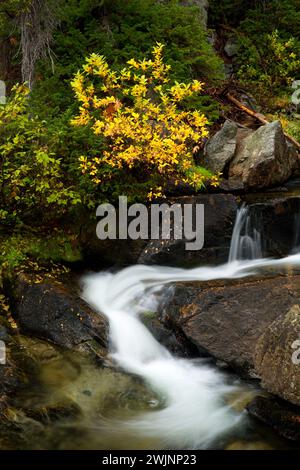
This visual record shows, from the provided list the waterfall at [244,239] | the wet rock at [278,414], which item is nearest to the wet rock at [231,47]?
the waterfall at [244,239]

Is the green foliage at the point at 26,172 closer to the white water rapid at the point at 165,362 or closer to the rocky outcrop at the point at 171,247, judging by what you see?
the rocky outcrop at the point at 171,247

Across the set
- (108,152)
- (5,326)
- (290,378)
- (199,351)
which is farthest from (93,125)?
(290,378)

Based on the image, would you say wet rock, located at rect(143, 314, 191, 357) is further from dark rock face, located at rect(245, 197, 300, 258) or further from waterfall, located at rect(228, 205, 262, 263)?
dark rock face, located at rect(245, 197, 300, 258)

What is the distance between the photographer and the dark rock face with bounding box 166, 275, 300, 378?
5.51 meters

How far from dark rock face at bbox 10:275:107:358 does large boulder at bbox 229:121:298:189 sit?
12.4ft

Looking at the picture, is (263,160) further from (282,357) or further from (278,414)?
(278,414)

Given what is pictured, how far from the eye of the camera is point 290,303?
18.7ft

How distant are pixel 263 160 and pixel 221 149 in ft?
2.74

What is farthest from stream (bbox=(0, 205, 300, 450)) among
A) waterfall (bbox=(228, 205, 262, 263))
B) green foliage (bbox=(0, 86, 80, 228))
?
green foliage (bbox=(0, 86, 80, 228))

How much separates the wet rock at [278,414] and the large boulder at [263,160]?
4.37 metres

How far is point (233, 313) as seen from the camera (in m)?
5.83

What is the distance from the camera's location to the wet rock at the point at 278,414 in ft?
14.4

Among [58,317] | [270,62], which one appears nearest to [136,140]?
[58,317]

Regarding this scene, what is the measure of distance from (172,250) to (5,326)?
2.67 metres
